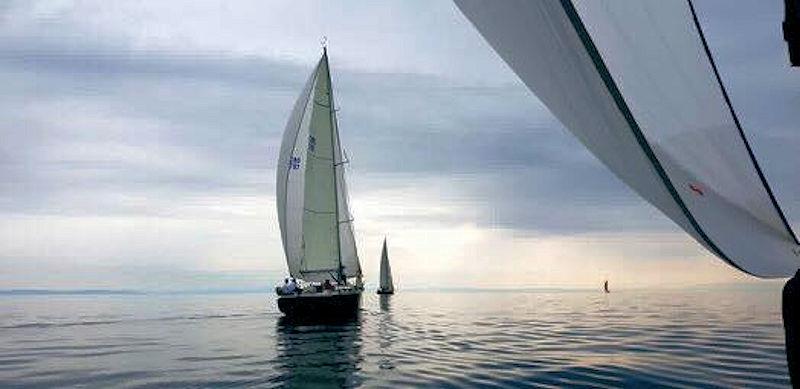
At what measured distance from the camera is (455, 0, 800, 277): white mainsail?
9.06 ft

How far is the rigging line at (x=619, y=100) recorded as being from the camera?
253cm

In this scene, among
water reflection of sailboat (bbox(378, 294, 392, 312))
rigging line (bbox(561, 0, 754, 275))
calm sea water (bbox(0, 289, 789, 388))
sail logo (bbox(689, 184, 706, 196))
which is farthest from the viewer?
water reflection of sailboat (bbox(378, 294, 392, 312))

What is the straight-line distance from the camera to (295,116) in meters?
46.3

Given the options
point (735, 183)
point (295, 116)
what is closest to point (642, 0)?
point (735, 183)

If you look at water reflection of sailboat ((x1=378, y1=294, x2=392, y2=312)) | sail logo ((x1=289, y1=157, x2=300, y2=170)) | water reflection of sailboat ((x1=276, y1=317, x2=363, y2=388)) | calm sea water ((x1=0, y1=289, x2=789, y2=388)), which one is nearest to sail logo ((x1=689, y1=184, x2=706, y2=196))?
calm sea water ((x1=0, y1=289, x2=789, y2=388))

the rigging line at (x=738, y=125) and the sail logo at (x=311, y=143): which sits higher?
the sail logo at (x=311, y=143)

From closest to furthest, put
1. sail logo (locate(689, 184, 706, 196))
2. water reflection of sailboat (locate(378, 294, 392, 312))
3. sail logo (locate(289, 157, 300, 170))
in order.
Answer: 1. sail logo (locate(689, 184, 706, 196))
2. sail logo (locate(289, 157, 300, 170))
3. water reflection of sailboat (locate(378, 294, 392, 312))

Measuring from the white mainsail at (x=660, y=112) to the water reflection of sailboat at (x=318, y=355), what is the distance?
Answer: 13495 mm

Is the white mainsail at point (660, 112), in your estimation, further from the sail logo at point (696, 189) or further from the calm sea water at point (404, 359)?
the calm sea water at point (404, 359)

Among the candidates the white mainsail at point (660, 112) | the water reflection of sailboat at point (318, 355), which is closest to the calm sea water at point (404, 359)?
the water reflection of sailboat at point (318, 355)

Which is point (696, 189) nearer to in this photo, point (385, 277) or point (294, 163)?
point (294, 163)

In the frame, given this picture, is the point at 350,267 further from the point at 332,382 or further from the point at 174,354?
the point at 332,382

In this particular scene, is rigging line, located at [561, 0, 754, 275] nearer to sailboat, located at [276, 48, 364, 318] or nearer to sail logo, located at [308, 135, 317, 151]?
sailboat, located at [276, 48, 364, 318]

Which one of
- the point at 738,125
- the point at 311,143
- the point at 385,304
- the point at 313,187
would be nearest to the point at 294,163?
the point at 311,143
